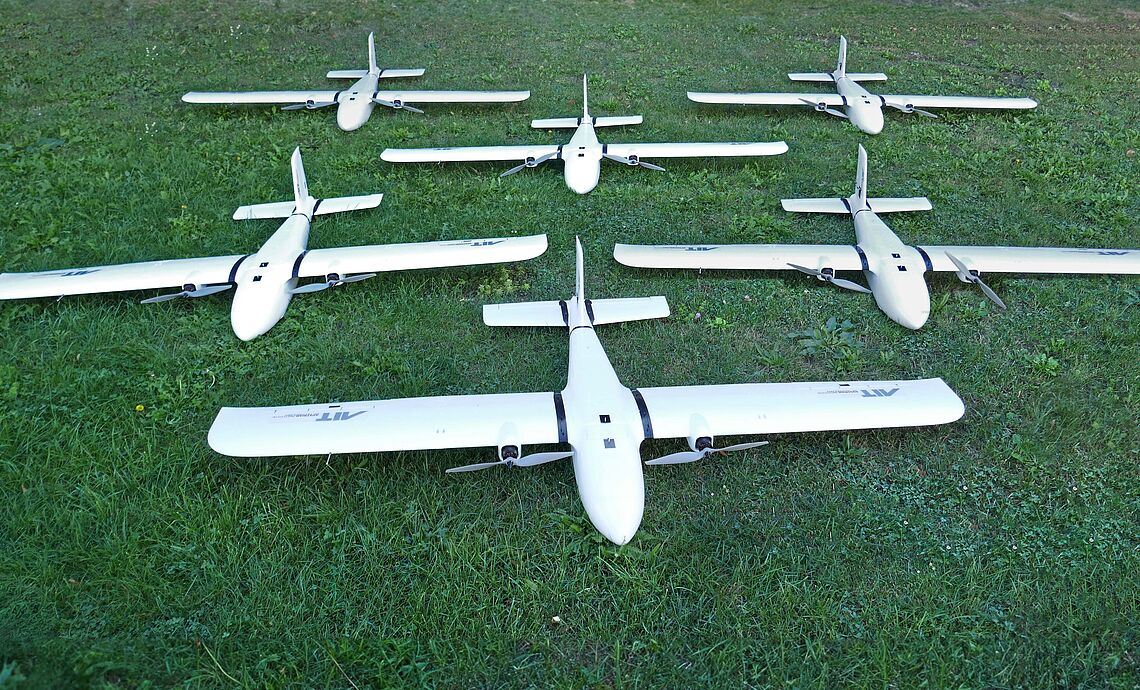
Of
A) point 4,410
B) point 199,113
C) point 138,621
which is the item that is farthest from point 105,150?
point 138,621

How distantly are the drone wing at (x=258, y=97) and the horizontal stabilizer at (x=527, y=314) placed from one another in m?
9.42

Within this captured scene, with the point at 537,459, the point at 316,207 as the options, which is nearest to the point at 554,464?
the point at 537,459

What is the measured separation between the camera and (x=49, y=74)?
17844mm

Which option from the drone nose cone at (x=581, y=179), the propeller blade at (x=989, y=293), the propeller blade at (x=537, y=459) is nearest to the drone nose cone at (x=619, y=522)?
the propeller blade at (x=537, y=459)

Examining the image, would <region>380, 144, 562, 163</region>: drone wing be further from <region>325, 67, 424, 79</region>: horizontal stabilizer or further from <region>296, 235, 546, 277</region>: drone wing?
<region>325, 67, 424, 79</region>: horizontal stabilizer

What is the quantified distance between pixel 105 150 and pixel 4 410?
8.13 metres

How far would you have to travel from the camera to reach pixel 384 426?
22.6 ft

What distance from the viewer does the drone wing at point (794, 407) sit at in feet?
23.3

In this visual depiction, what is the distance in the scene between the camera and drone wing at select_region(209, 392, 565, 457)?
6672 mm

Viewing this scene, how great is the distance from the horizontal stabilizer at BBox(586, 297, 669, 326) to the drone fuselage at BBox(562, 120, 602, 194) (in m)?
3.93

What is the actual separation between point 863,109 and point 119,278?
47.7 feet

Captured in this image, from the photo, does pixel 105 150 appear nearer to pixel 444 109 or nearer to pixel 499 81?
pixel 444 109

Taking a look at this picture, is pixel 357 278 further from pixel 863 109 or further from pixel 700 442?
pixel 863 109

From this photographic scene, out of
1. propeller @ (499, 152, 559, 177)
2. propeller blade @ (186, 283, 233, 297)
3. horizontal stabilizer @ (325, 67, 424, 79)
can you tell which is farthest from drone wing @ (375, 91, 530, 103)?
propeller blade @ (186, 283, 233, 297)
